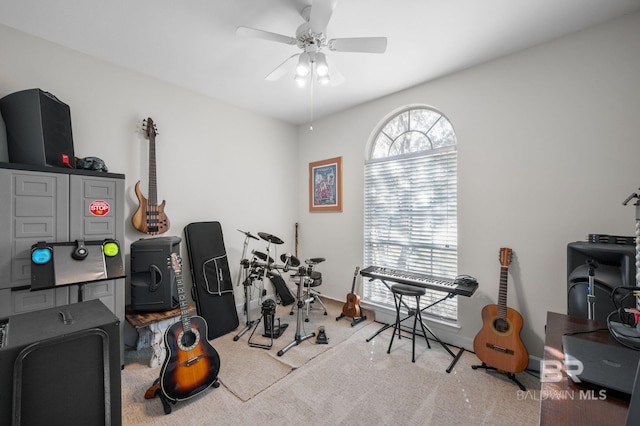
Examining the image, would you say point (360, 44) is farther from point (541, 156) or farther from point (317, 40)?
point (541, 156)

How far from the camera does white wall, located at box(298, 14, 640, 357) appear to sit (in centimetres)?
193

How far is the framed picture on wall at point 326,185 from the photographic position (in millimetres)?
3721

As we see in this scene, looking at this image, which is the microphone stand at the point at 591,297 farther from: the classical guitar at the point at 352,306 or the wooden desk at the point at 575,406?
the classical guitar at the point at 352,306

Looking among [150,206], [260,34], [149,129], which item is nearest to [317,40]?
[260,34]

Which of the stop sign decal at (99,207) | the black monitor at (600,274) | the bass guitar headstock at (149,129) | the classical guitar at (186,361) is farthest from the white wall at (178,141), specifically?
the black monitor at (600,274)

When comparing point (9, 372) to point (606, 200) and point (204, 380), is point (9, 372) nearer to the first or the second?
point (204, 380)

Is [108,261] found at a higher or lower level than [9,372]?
higher

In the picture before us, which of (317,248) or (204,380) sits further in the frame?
(317,248)

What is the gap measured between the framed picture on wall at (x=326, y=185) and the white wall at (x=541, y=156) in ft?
4.45

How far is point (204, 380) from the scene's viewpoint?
76.0 inches

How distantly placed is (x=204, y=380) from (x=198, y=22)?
2.70 m

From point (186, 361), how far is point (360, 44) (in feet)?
8.45

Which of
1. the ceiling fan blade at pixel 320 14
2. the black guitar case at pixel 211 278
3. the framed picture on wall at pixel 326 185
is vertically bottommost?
the black guitar case at pixel 211 278

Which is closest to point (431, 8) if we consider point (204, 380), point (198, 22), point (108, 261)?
point (198, 22)
